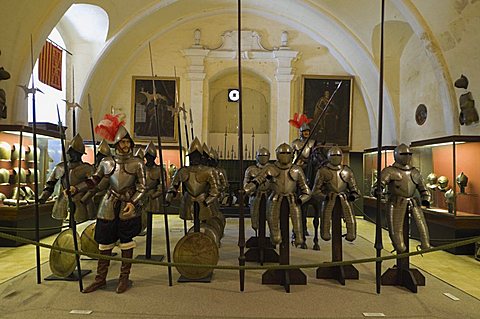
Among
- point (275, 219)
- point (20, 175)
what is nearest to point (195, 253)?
point (275, 219)

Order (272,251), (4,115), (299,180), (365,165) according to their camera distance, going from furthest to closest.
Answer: (365,165) → (4,115) → (272,251) → (299,180)

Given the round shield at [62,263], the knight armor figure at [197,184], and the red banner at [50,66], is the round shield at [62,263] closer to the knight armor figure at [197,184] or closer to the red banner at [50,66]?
the knight armor figure at [197,184]

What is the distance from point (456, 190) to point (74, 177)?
20.5ft

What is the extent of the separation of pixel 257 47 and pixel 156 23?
3225 mm

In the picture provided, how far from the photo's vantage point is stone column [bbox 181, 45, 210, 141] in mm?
13258

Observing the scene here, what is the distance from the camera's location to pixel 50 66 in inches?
420

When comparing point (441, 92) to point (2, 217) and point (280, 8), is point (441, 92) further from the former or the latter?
point (2, 217)

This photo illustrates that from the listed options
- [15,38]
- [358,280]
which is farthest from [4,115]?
[358,280]

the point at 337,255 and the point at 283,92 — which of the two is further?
the point at 283,92

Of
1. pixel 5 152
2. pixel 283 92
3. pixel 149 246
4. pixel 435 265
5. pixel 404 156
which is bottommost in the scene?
pixel 435 265

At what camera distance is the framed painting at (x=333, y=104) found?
13.3 metres

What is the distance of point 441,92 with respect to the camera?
8.96m

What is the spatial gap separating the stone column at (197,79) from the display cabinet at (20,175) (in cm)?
561

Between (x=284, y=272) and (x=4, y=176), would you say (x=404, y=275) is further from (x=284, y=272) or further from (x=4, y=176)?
(x=4, y=176)
